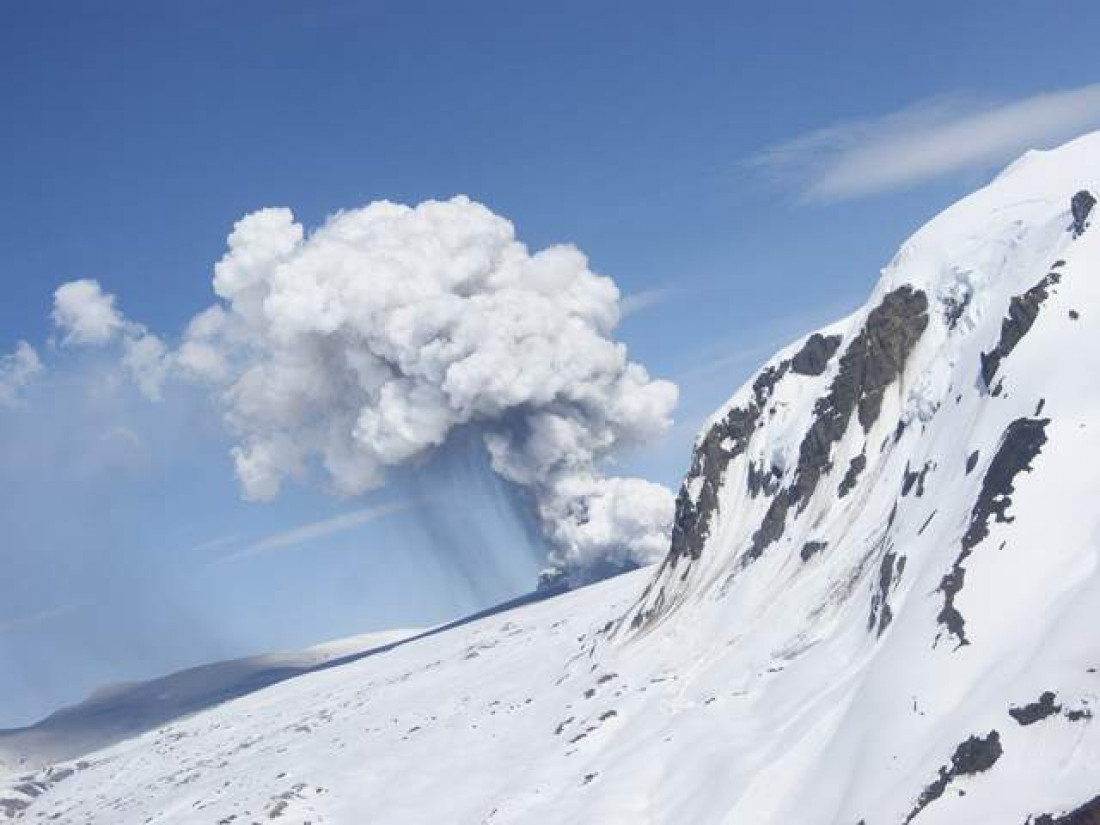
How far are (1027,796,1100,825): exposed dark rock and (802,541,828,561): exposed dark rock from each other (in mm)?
45317

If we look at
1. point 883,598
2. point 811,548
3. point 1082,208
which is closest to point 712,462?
point 811,548

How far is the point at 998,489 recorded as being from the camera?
6069cm

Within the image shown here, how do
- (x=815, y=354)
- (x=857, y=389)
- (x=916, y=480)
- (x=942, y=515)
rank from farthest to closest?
(x=815, y=354) < (x=857, y=389) < (x=916, y=480) < (x=942, y=515)

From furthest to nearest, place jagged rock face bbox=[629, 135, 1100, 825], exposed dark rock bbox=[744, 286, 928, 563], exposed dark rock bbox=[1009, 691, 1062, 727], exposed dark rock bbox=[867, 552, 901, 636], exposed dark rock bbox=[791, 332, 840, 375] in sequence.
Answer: exposed dark rock bbox=[791, 332, 840, 375], exposed dark rock bbox=[744, 286, 928, 563], exposed dark rock bbox=[867, 552, 901, 636], jagged rock face bbox=[629, 135, 1100, 825], exposed dark rock bbox=[1009, 691, 1062, 727]

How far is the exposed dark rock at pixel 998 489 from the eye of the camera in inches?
2258

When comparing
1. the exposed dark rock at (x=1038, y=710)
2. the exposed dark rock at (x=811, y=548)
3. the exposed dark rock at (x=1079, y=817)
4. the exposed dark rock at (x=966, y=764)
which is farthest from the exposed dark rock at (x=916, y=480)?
the exposed dark rock at (x=1079, y=817)

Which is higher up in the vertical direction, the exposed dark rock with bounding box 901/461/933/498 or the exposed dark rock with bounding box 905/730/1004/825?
the exposed dark rock with bounding box 901/461/933/498

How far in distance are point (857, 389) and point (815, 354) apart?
1075cm

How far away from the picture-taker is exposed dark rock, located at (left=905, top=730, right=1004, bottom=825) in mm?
47125

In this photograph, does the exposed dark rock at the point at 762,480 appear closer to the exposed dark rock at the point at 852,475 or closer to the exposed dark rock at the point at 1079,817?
the exposed dark rock at the point at 852,475

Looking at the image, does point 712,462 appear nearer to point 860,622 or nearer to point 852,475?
point 852,475

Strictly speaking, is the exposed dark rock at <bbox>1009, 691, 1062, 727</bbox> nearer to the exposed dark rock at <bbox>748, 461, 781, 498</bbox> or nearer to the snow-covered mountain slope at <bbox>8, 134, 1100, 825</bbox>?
the snow-covered mountain slope at <bbox>8, 134, 1100, 825</bbox>

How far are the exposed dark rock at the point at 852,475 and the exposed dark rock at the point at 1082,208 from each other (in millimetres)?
23152

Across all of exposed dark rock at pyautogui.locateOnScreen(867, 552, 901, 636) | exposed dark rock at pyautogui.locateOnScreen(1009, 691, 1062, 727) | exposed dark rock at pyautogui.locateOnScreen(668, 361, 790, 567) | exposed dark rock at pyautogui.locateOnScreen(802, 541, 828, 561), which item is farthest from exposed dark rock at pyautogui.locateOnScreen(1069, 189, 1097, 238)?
exposed dark rock at pyautogui.locateOnScreen(668, 361, 790, 567)
